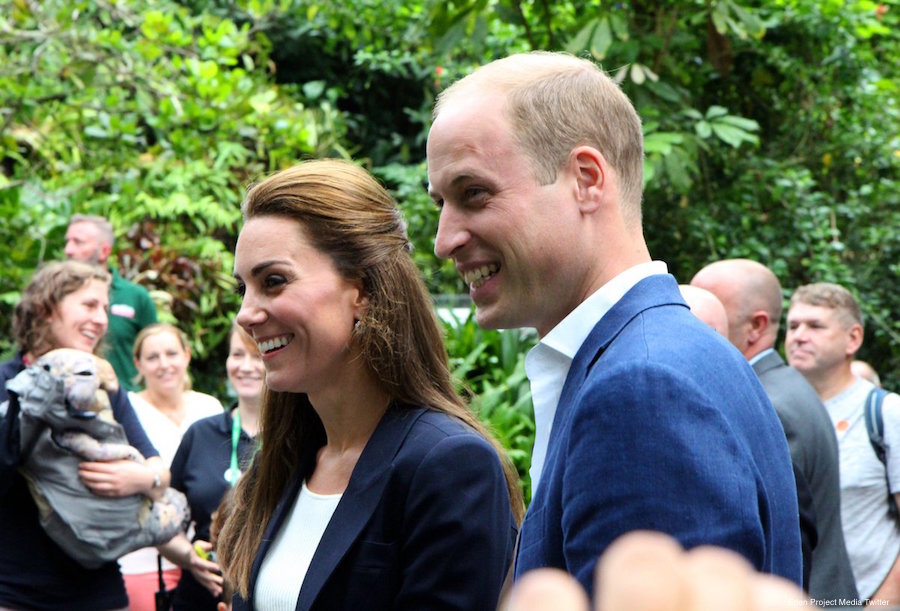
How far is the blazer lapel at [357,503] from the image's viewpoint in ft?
7.71

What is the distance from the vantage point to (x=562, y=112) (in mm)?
1671

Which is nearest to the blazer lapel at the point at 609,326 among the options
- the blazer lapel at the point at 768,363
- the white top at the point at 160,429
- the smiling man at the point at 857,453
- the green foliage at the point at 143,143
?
the blazer lapel at the point at 768,363

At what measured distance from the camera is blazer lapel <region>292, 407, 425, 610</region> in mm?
2350

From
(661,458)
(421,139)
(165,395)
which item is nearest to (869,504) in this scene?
(165,395)

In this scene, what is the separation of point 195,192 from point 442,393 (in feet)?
25.9

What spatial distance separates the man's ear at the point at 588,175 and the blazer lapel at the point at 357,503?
0.99 meters

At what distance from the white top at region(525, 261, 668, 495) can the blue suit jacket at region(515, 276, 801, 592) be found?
0.11m

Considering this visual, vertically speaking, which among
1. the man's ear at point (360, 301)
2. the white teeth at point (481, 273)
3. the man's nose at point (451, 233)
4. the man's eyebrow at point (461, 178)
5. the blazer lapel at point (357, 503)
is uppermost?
the man's eyebrow at point (461, 178)

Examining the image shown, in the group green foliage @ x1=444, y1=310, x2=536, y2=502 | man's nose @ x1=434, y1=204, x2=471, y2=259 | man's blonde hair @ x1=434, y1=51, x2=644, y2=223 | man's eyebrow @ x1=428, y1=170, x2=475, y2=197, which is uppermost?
man's blonde hair @ x1=434, y1=51, x2=644, y2=223

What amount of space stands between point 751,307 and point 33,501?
332 cm

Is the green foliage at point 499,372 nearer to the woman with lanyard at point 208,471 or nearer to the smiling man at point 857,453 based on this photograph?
the smiling man at point 857,453

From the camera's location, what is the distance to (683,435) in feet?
4.34

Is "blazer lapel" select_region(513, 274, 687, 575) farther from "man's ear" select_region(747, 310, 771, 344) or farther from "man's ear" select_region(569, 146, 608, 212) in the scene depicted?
"man's ear" select_region(747, 310, 771, 344)

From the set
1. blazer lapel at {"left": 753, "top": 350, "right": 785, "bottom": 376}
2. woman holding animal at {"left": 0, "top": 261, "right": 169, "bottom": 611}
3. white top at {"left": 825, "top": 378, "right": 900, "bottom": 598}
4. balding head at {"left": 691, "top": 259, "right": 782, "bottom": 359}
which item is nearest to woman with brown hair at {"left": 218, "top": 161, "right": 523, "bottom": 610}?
woman holding animal at {"left": 0, "top": 261, "right": 169, "bottom": 611}
